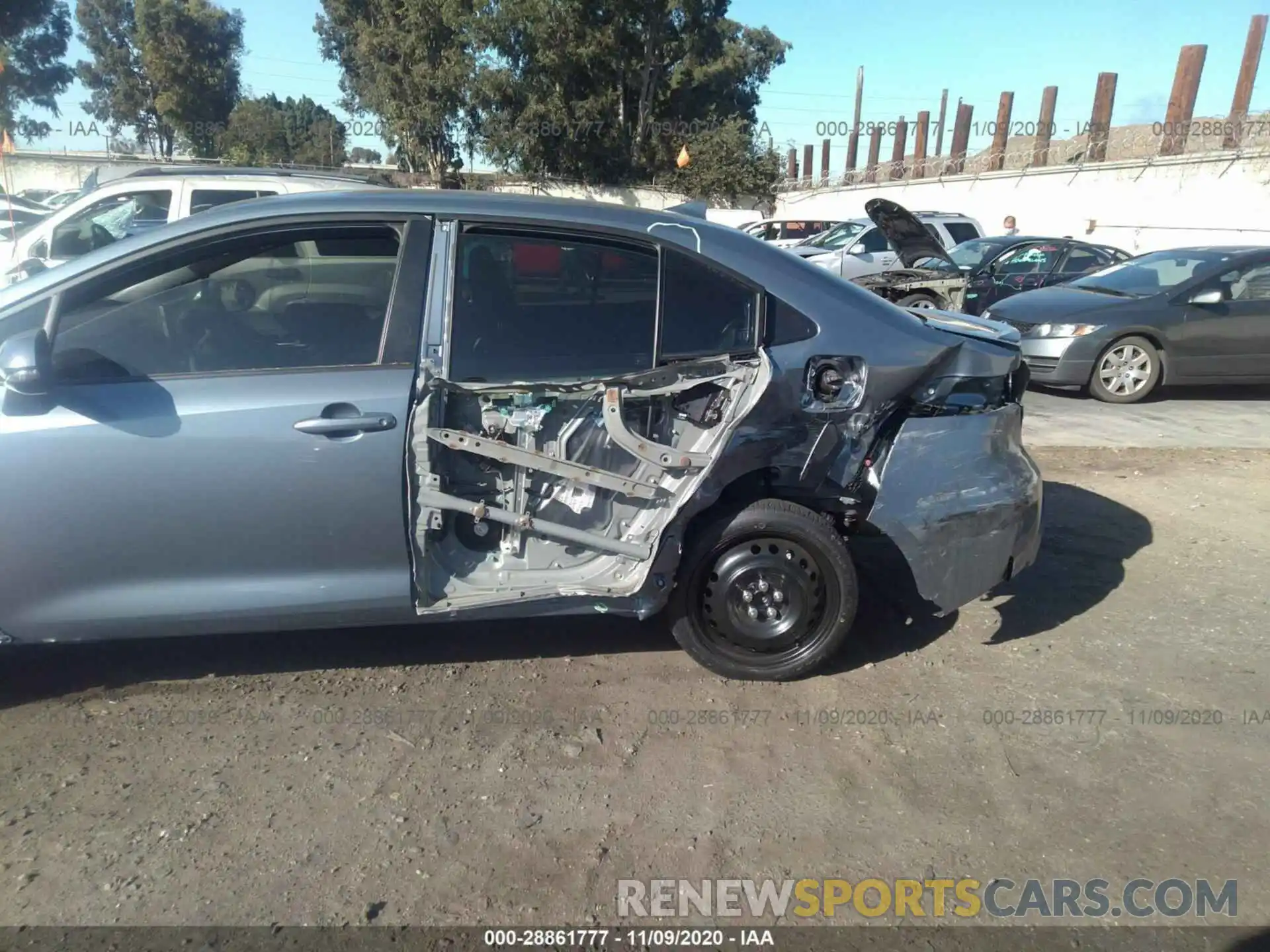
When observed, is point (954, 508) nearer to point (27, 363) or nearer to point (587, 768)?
point (587, 768)

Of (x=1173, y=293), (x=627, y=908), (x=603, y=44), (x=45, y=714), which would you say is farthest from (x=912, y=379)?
(x=603, y=44)

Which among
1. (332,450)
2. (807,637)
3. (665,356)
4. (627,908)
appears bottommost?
(627,908)

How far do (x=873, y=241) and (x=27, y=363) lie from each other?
14.4 m

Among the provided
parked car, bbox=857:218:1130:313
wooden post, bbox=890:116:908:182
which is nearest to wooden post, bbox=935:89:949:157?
wooden post, bbox=890:116:908:182

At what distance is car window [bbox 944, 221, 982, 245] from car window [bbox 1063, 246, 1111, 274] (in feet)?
11.1

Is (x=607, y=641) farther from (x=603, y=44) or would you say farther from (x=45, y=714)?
(x=603, y=44)

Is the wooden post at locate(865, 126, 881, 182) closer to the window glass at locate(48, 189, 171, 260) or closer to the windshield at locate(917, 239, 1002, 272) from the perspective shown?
the windshield at locate(917, 239, 1002, 272)

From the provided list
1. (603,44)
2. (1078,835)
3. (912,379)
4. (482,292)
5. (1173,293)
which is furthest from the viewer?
(603,44)

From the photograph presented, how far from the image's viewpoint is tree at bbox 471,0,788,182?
100.0 ft

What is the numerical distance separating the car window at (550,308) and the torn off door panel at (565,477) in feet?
0.31

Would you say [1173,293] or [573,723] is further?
[1173,293]

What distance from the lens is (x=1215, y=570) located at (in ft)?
15.7

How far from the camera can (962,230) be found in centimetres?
1658

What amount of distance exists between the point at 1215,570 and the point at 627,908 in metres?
3.94
